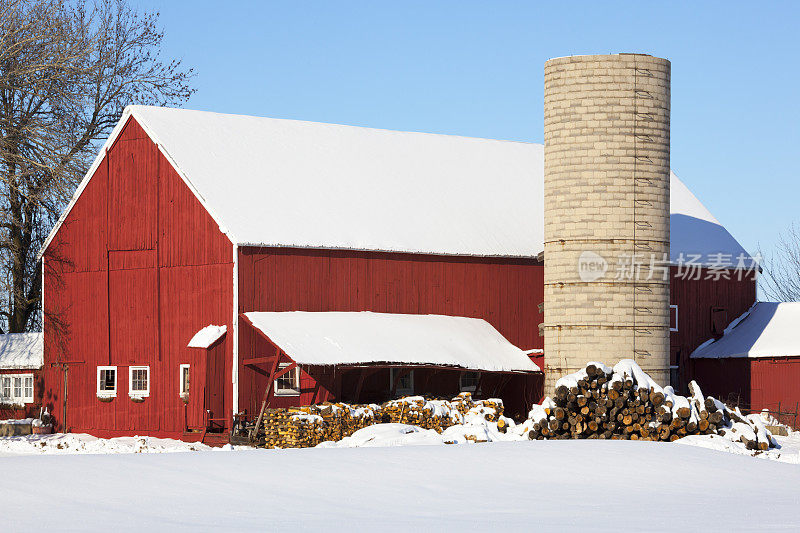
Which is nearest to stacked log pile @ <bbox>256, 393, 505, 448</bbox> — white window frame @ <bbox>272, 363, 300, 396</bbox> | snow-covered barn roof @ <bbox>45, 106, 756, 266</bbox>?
white window frame @ <bbox>272, 363, 300, 396</bbox>

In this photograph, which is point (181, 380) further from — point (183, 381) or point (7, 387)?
point (7, 387)

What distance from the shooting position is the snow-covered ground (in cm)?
1523

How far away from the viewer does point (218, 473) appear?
1936 cm

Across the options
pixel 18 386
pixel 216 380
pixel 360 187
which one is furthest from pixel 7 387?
pixel 360 187

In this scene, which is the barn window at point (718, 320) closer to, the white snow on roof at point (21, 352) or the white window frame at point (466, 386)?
the white window frame at point (466, 386)

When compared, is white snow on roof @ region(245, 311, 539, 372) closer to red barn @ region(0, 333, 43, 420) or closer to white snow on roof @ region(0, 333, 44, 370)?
red barn @ region(0, 333, 43, 420)

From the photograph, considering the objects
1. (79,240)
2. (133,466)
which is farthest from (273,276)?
(133,466)

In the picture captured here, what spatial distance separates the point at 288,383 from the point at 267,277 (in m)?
2.56

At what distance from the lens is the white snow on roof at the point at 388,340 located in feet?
100

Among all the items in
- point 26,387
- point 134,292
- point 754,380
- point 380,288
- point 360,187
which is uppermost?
point 360,187

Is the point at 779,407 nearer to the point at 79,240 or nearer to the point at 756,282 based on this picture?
the point at 756,282

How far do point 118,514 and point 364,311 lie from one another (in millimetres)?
18896

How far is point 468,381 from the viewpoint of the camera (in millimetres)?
35719

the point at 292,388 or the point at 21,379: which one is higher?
the point at 292,388
